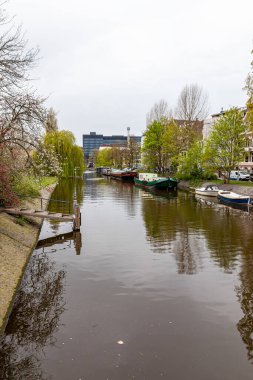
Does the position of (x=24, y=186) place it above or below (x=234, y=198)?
above

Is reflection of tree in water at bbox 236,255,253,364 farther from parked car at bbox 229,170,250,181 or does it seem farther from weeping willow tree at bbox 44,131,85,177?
weeping willow tree at bbox 44,131,85,177

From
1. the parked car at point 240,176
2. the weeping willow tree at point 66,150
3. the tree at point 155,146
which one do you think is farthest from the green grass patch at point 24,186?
the tree at point 155,146

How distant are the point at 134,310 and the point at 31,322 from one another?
3.02 meters

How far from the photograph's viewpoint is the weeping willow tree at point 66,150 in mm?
66863

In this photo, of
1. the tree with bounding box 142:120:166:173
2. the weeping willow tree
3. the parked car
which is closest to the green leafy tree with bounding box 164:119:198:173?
the tree with bounding box 142:120:166:173

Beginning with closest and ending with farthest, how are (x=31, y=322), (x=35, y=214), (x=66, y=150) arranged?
(x=31, y=322), (x=35, y=214), (x=66, y=150)

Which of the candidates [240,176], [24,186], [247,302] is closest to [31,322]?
[247,302]

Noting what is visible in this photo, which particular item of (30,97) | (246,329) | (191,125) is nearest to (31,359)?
(246,329)

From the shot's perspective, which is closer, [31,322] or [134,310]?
[31,322]

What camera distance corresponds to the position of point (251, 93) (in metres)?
34.3

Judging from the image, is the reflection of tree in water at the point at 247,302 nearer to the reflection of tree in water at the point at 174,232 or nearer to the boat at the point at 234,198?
the reflection of tree in water at the point at 174,232

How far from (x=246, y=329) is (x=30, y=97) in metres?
→ 12.5

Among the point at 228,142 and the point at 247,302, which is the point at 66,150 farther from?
the point at 247,302

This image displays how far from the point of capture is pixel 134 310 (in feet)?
34.2
